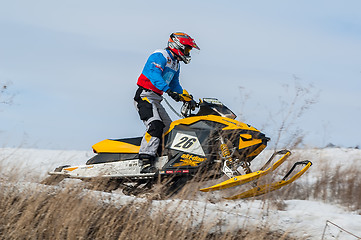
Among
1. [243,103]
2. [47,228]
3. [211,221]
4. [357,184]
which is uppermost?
[243,103]

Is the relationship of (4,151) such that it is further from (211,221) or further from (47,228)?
(211,221)

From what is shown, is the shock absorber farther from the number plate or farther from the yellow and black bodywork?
the number plate

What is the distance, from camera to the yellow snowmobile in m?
6.70

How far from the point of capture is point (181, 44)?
739 centimetres

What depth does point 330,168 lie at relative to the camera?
30.2 ft

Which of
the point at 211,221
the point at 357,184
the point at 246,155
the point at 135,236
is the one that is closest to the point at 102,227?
the point at 135,236

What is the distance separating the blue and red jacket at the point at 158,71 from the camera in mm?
7136

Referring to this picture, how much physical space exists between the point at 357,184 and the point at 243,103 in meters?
3.37

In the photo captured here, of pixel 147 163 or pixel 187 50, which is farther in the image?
pixel 187 50

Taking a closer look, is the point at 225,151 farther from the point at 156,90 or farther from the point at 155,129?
the point at 156,90

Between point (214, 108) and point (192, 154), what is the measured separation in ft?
2.32

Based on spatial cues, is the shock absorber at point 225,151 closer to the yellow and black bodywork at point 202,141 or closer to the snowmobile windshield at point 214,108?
the yellow and black bodywork at point 202,141

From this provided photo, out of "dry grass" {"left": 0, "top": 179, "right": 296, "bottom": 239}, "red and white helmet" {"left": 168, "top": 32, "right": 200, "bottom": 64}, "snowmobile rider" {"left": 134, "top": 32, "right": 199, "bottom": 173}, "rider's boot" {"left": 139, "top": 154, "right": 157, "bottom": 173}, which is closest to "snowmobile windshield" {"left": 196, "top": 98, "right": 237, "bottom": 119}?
"snowmobile rider" {"left": 134, "top": 32, "right": 199, "bottom": 173}

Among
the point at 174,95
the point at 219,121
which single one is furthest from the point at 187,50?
the point at 219,121
